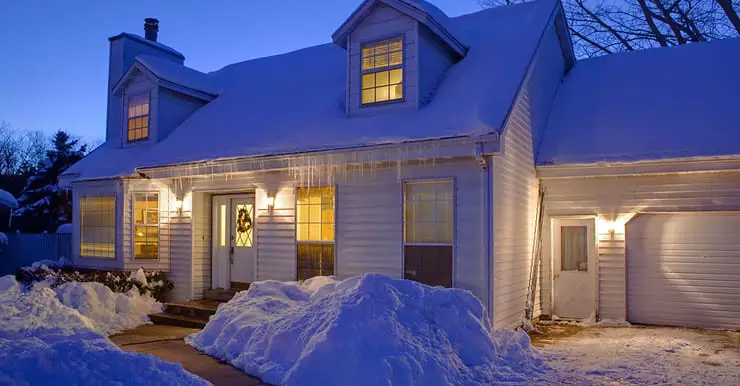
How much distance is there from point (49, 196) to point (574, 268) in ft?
89.6

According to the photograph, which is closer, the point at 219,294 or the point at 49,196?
the point at 219,294

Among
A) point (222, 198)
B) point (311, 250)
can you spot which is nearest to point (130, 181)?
point (222, 198)

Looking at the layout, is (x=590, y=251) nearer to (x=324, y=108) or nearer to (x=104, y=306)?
(x=324, y=108)

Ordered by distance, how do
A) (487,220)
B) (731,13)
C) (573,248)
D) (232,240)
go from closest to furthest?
(487,220)
(573,248)
(232,240)
(731,13)

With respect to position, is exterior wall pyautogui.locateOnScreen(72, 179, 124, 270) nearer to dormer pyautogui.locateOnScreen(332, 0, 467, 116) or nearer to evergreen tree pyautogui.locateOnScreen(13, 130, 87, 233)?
dormer pyautogui.locateOnScreen(332, 0, 467, 116)

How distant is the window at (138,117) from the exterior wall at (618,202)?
365 inches

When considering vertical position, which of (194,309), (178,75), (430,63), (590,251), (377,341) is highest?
(178,75)

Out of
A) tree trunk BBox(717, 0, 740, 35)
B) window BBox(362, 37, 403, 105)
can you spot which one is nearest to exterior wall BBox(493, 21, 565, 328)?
window BBox(362, 37, 403, 105)

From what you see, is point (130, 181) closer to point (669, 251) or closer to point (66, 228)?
point (669, 251)

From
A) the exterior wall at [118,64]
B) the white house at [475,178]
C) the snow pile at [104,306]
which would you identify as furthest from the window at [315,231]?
the exterior wall at [118,64]

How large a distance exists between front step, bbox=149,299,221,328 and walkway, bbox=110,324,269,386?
0.19m

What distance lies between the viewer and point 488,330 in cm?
790

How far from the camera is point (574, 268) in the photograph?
11.4 meters

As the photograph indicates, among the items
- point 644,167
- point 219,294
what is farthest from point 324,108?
point 644,167
